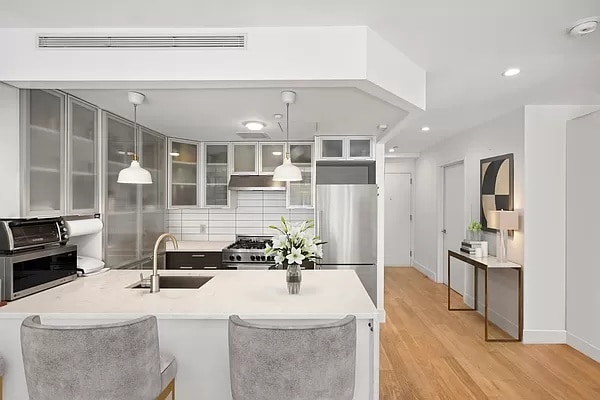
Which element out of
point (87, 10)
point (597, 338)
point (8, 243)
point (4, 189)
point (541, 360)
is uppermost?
point (87, 10)

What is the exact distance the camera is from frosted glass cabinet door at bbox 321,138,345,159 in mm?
4578

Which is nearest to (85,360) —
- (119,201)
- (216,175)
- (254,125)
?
(119,201)

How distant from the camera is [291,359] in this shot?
153cm

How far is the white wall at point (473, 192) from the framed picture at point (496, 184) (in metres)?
0.08

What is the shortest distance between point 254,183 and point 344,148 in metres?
1.21

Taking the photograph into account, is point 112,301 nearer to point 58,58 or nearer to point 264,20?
point 58,58

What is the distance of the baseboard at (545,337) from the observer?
152 inches

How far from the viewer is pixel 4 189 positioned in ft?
7.66

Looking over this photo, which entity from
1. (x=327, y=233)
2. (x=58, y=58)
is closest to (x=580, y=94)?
(x=327, y=233)

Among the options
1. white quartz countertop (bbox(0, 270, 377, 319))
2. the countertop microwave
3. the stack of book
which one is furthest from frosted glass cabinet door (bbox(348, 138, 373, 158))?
the countertop microwave

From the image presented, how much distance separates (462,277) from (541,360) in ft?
7.25

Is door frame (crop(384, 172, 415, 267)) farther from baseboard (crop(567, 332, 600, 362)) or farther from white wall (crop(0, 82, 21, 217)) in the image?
white wall (crop(0, 82, 21, 217))

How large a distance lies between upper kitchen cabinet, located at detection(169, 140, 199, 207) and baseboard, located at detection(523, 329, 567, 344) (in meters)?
4.11

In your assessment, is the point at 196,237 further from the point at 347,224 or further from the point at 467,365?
the point at 467,365
